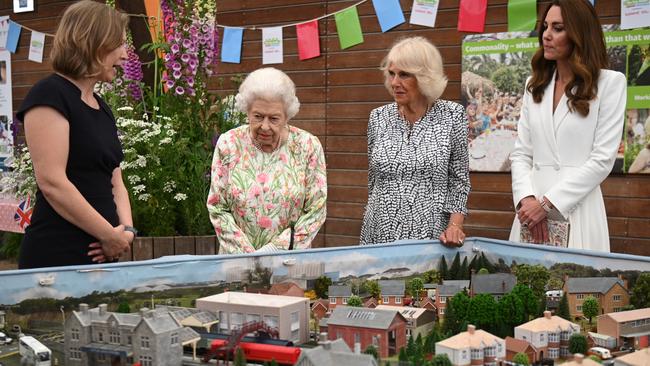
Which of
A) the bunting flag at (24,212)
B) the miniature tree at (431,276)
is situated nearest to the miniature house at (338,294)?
the miniature tree at (431,276)

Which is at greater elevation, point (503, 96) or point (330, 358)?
point (503, 96)

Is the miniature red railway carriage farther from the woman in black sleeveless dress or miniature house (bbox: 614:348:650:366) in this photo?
the woman in black sleeveless dress

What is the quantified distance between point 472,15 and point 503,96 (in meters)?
0.63

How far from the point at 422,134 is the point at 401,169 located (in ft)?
0.51

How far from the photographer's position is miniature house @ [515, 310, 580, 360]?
1930 millimetres

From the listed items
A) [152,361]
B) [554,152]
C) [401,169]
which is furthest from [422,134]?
[152,361]

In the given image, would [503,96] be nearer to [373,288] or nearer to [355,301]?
[373,288]

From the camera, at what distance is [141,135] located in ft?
15.1

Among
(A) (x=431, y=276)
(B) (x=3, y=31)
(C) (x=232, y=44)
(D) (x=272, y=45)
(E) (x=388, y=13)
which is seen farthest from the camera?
(B) (x=3, y=31)

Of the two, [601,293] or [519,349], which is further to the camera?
[601,293]

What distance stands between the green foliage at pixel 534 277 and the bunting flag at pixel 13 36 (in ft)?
29.3

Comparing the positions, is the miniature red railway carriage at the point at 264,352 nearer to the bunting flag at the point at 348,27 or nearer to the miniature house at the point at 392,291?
the miniature house at the point at 392,291

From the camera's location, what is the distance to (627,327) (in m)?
2.02

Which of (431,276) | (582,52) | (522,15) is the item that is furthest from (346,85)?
(431,276)
